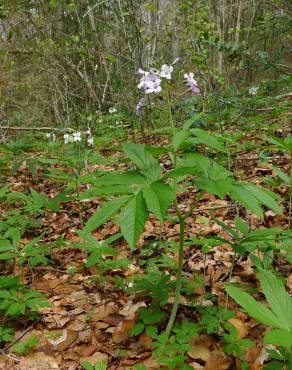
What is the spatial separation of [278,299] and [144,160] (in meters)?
0.72

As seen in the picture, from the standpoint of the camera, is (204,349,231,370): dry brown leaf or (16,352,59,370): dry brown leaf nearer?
(204,349,231,370): dry brown leaf

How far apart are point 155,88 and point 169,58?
9207 millimetres

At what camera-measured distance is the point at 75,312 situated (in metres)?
2.25

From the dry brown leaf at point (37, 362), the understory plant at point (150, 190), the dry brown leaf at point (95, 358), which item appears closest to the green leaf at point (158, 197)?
the understory plant at point (150, 190)

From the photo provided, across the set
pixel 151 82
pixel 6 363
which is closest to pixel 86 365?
pixel 6 363

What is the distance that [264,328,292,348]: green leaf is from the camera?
96 centimetres

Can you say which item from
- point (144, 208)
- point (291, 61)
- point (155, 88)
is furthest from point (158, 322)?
point (291, 61)

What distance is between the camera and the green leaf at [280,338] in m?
0.96

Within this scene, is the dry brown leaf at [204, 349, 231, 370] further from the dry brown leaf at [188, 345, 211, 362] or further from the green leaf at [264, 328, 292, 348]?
the green leaf at [264, 328, 292, 348]

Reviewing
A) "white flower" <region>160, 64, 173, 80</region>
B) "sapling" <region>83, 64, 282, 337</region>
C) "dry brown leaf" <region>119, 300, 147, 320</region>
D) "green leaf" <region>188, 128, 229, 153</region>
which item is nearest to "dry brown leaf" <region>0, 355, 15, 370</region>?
"dry brown leaf" <region>119, 300, 147, 320</region>

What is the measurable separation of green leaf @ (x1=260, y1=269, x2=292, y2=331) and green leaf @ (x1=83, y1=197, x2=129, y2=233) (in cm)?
53

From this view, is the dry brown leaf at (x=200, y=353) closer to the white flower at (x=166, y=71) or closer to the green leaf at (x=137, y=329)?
the green leaf at (x=137, y=329)

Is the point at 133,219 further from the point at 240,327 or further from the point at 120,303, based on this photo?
the point at 120,303

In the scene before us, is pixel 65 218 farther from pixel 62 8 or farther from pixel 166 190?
pixel 62 8
